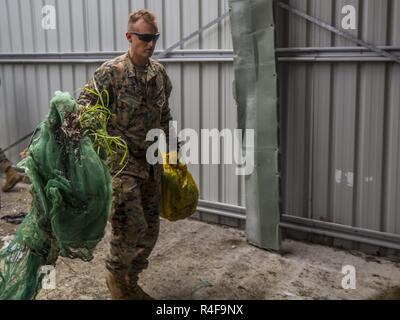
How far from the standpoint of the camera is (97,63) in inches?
255

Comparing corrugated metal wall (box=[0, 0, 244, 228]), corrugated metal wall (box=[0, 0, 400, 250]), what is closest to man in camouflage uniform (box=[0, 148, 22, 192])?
corrugated metal wall (box=[0, 0, 244, 228])

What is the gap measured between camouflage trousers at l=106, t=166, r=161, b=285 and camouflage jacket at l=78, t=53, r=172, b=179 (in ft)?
0.39

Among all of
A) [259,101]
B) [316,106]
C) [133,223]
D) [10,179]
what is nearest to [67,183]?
[133,223]

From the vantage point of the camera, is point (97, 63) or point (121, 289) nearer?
point (121, 289)

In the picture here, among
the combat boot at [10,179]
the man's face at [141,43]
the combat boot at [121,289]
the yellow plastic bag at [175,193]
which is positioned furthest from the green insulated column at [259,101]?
the combat boot at [10,179]

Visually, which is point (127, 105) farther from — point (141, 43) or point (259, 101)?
point (259, 101)

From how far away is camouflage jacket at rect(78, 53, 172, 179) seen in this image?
357cm

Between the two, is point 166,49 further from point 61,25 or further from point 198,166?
point 61,25

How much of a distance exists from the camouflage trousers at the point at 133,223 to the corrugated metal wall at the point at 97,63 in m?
1.78

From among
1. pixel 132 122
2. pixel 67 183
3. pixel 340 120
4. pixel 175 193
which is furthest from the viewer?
pixel 340 120

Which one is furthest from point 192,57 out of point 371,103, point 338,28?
point 371,103

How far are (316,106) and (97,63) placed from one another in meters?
3.02

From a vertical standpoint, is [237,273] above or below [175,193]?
below

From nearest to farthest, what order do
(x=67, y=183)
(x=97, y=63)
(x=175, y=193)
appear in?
(x=67, y=183) → (x=175, y=193) → (x=97, y=63)
